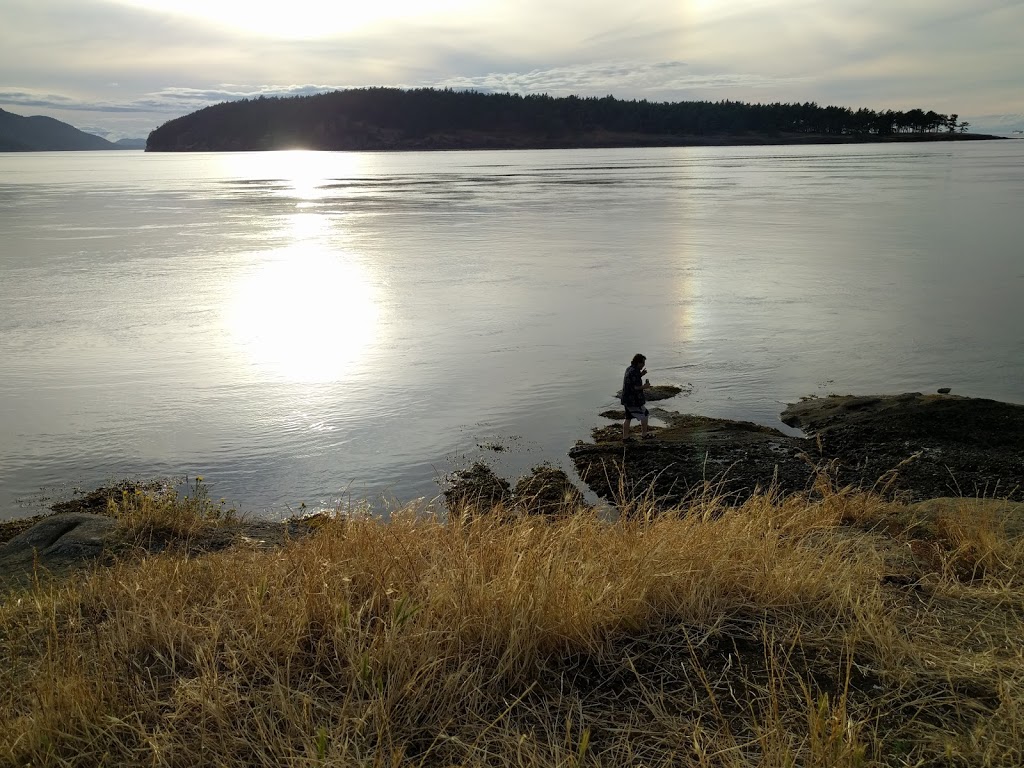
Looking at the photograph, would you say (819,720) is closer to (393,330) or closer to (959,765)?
(959,765)

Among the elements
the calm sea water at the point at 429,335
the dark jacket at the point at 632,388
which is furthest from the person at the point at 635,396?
the calm sea water at the point at 429,335

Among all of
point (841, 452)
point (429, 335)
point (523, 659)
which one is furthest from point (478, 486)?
point (429, 335)

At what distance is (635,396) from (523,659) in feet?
26.0

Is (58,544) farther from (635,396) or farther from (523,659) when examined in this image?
(635,396)

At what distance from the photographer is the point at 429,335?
16.9 metres

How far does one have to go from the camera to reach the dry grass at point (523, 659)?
9.58 ft

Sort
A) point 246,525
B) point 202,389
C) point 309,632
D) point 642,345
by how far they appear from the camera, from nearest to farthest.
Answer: point 309,632
point 246,525
point 202,389
point 642,345

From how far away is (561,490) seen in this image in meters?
9.41

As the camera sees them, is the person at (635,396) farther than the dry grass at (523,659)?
Yes

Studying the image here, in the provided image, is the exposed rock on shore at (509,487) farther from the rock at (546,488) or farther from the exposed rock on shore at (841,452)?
the exposed rock on shore at (841,452)

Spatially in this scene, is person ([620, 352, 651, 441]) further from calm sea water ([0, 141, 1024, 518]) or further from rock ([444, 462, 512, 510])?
rock ([444, 462, 512, 510])

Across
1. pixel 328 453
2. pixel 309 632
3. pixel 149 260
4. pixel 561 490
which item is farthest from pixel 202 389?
pixel 149 260

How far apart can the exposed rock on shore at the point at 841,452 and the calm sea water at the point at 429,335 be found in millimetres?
778

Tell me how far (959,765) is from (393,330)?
51.1 ft
